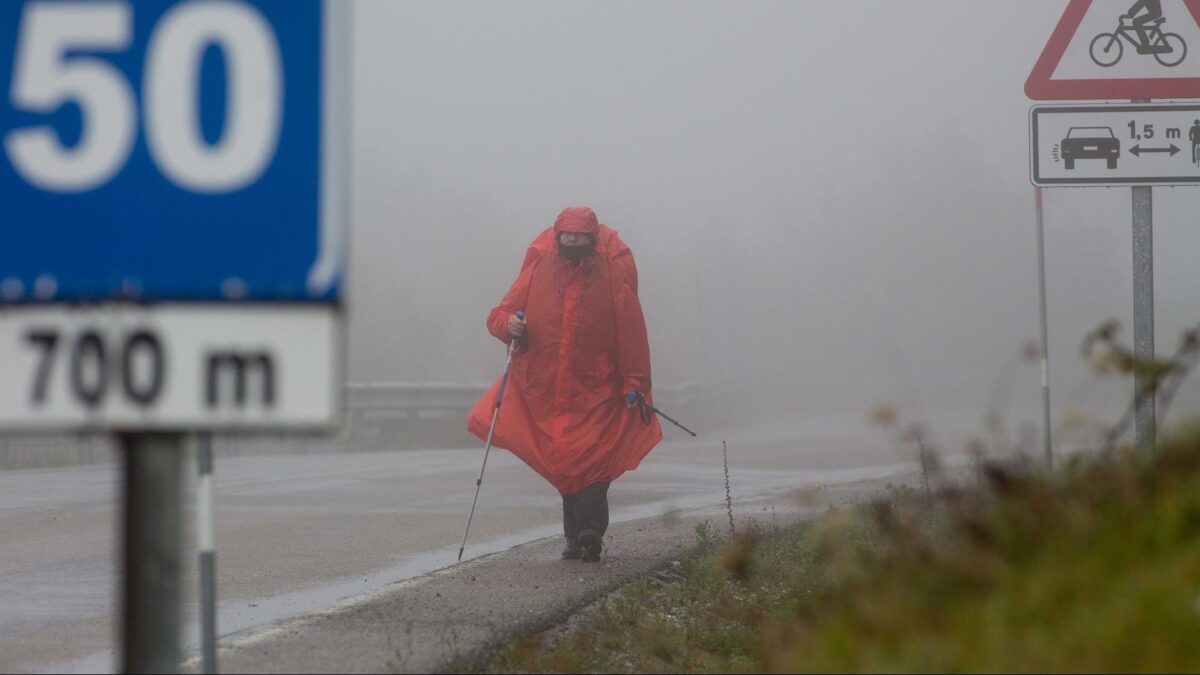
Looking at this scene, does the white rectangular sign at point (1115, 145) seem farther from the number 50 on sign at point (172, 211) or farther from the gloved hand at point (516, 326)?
the number 50 on sign at point (172, 211)

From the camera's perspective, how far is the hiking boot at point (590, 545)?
334 inches

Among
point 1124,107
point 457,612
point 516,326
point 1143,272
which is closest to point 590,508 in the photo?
point 516,326

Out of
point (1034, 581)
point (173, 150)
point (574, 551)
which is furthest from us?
point (574, 551)

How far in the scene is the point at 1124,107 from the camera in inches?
324

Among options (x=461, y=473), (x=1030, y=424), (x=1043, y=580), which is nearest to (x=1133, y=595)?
(x=1043, y=580)

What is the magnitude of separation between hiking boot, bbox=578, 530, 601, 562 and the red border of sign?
2817 mm

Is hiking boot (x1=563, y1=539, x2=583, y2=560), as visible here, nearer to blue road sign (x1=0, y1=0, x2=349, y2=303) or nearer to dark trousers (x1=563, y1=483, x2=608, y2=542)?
dark trousers (x1=563, y1=483, x2=608, y2=542)

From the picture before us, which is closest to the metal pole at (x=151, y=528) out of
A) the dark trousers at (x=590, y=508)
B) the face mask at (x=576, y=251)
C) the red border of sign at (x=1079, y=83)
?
the face mask at (x=576, y=251)

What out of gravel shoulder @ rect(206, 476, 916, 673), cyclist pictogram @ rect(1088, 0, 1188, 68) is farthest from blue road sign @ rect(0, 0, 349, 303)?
cyclist pictogram @ rect(1088, 0, 1188, 68)

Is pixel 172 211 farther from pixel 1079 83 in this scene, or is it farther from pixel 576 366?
pixel 1079 83

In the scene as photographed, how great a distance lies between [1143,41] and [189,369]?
6.37 metres

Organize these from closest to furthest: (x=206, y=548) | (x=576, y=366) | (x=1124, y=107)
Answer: (x=206, y=548)
(x=1124, y=107)
(x=576, y=366)

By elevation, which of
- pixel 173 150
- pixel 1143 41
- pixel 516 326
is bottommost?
pixel 516 326

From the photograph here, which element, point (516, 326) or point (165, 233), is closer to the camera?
point (165, 233)
